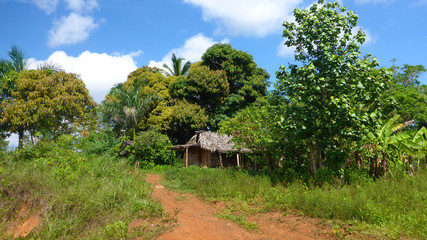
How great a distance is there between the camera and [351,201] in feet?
21.4

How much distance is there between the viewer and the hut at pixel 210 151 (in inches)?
754

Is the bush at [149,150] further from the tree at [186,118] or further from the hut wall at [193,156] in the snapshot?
Result: the tree at [186,118]

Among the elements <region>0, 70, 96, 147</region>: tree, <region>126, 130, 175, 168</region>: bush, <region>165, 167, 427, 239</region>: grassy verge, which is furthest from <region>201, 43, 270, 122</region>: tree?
<region>165, 167, 427, 239</region>: grassy verge

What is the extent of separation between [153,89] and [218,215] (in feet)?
66.1

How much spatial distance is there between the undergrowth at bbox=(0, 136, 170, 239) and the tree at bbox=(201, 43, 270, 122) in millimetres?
15739

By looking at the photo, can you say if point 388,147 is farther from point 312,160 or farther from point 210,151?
point 210,151

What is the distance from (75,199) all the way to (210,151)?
44.4 feet

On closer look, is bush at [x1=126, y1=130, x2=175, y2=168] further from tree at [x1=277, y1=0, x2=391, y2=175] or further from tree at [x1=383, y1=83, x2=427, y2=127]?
tree at [x1=383, y1=83, x2=427, y2=127]

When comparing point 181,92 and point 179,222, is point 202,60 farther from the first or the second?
point 179,222

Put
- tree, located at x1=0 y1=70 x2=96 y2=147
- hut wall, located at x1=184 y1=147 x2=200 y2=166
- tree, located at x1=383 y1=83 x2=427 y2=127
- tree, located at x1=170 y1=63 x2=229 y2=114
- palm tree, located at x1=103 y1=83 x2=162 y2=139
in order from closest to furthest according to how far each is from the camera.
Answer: tree, located at x1=0 y1=70 x2=96 y2=147 → hut wall, located at x1=184 y1=147 x2=200 y2=166 → tree, located at x1=170 y1=63 x2=229 y2=114 → tree, located at x1=383 y1=83 x2=427 y2=127 → palm tree, located at x1=103 y1=83 x2=162 y2=139

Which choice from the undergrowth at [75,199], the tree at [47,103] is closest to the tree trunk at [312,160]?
the undergrowth at [75,199]

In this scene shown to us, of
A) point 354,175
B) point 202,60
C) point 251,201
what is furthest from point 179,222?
point 202,60

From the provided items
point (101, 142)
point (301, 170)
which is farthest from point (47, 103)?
point (301, 170)

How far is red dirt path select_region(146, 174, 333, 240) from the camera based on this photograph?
5844mm
